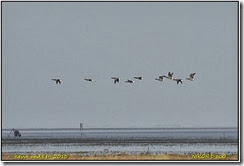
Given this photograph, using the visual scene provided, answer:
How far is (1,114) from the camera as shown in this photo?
132 ft

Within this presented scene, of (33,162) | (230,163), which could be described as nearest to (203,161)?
(230,163)

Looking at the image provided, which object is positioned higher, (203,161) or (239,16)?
(239,16)

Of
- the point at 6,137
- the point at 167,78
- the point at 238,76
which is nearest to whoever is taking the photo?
the point at 238,76

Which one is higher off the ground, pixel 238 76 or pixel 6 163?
pixel 238 76

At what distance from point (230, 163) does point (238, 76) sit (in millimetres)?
3583

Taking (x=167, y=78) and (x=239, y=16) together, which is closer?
(x=239, y=16)

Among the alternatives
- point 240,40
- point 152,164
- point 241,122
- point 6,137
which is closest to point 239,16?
point 240,40

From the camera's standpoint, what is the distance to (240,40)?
127ft

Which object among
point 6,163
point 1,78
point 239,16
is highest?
point 239,16

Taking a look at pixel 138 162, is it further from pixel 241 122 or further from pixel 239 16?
pixel 239 16

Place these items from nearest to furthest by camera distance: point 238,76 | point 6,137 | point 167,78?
point 238,76 < point 167,78 < point 6,137

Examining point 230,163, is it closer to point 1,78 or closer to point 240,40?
point 240,40

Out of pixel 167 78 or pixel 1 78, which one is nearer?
pixel 1 78

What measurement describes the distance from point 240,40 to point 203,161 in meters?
5.36
